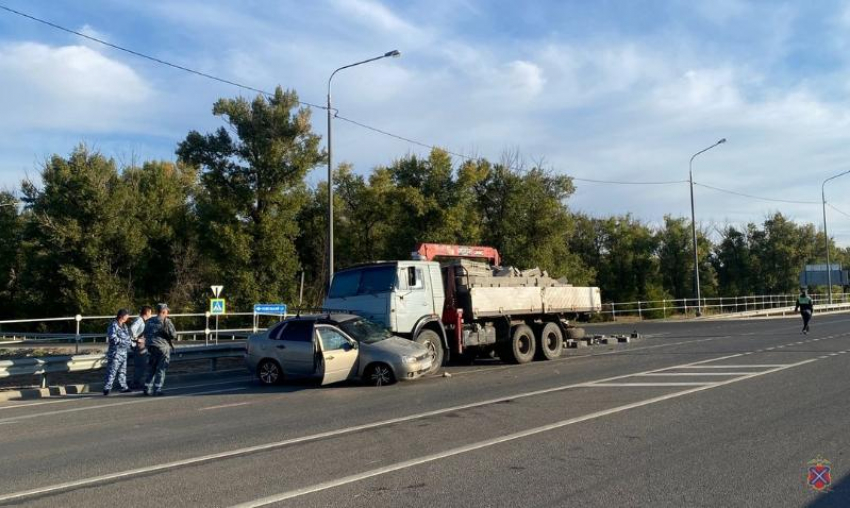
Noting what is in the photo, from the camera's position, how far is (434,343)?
16.0m

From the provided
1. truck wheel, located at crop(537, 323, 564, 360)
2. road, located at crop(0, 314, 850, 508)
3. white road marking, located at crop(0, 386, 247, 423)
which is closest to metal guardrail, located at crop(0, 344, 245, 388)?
road, located at crop(0, 314, 850, 508)

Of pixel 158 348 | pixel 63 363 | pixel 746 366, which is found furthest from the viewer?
pixel 746 366

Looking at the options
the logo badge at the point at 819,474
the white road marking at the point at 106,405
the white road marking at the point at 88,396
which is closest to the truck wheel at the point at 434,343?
the white road marking at the point at 106,405

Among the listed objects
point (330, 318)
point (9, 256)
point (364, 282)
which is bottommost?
point (330, 318)

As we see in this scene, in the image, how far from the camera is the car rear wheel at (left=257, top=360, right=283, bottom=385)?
1484 centimetres

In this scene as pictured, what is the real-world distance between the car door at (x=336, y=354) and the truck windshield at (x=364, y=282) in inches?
81.9

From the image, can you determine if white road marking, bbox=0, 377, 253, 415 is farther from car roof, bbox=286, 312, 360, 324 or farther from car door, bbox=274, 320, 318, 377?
car roof, bbox=286, 312, 360, 324

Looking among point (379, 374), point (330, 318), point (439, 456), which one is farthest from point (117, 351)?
point (439, 456)

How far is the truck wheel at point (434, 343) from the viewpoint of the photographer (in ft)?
51.6

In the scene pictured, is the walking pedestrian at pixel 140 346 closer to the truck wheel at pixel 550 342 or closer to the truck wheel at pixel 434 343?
the truck wheel at pixel 434 343

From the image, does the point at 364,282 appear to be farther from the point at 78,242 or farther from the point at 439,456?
the point at 78,242

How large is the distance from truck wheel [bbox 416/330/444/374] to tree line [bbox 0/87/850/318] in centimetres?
2503

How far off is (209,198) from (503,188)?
17355 millimetres

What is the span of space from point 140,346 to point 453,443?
363 inches
